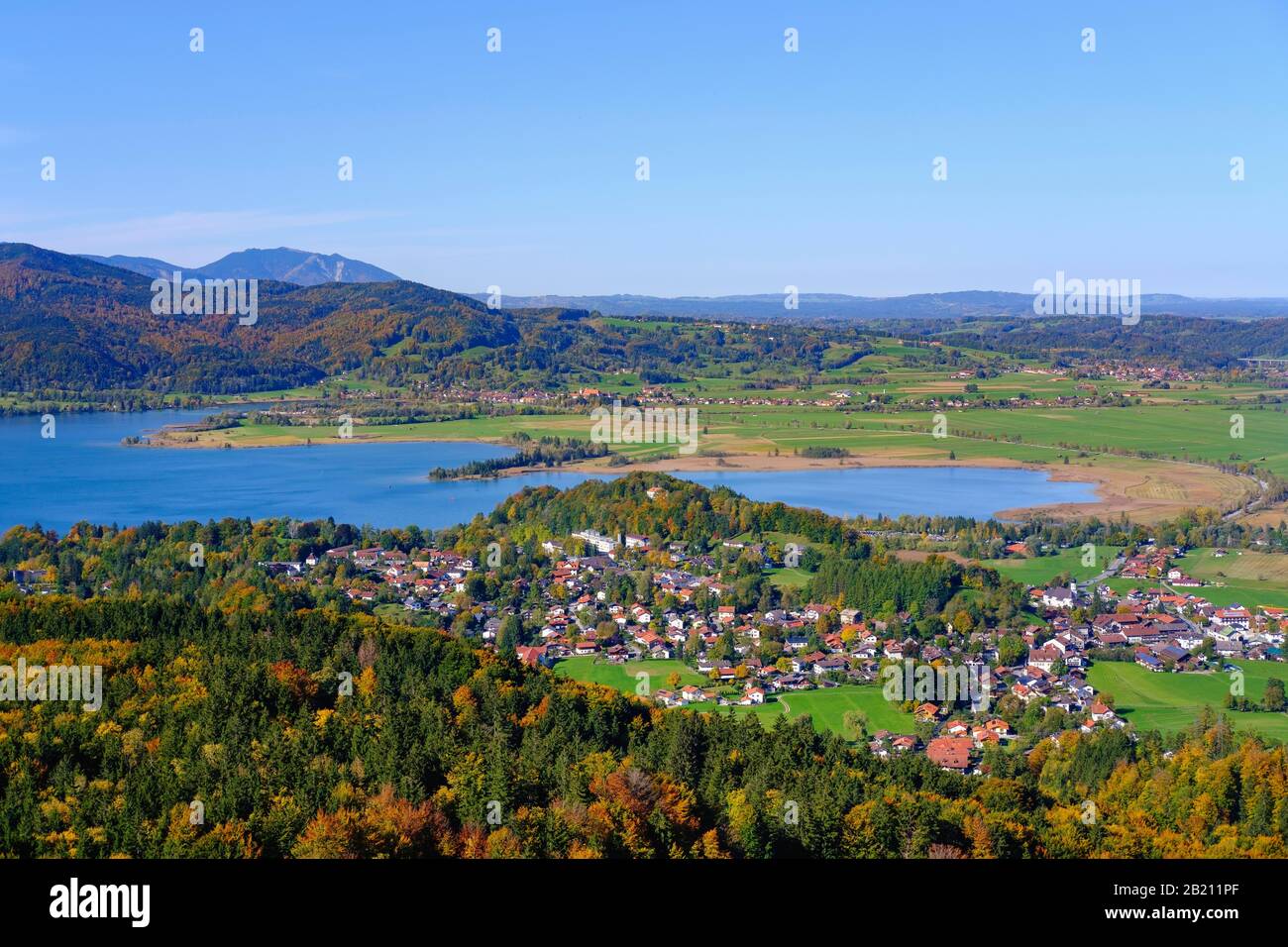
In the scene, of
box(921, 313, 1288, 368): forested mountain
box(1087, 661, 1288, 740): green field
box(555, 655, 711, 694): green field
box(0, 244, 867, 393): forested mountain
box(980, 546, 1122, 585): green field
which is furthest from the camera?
box(921, 313, 1288, 368): forested mountain

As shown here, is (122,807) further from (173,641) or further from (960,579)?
(960,579)

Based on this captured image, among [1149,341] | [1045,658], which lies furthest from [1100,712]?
[1149,341]

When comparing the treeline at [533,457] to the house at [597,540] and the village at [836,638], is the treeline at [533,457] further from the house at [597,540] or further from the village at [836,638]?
the village at [836,638]

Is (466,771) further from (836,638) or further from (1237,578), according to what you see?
(1237,578)

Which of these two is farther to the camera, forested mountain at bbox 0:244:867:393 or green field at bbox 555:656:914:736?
forested mountain at bbox 0:244:867:393

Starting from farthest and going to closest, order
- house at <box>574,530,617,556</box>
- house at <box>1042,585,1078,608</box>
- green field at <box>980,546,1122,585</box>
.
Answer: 1. house at <box>574,530,617,556</box>
2. green field at <box>980,546,1122,585</box>
3. house at <box>1042,585,1078,608</box>

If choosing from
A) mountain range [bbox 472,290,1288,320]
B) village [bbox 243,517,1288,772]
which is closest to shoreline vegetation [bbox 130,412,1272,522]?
village [bbox 243,517,1288,772]

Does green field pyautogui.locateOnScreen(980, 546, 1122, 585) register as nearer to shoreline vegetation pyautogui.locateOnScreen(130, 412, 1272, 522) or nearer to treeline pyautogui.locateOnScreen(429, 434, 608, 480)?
shoreline vegetation pyautogui.locateOnScreen(130, 412, 1272, 522)
